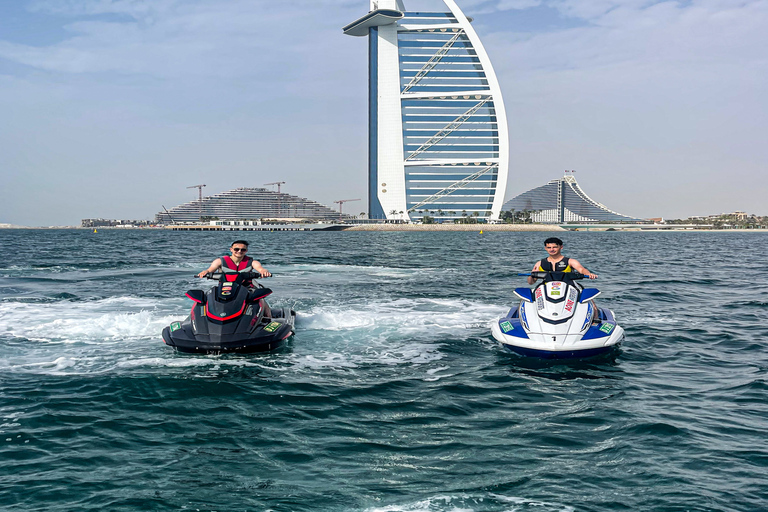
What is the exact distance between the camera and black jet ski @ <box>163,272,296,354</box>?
9.20 metres

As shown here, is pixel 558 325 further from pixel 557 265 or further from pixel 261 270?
pixel 261 270

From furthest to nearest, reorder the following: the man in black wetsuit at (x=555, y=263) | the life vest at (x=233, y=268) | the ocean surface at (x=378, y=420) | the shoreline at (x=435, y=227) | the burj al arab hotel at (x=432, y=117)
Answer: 1. the burj al arab hotel at (x=432, y=117)
2. the shoreline at (x=435, y=227)
3. the man in black wetsuit at (x=555, y=263)
4. the life vest at (x=233, y=268)
5. the ocean surface at (x=378, y=420)

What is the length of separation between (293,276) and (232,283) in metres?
14.4

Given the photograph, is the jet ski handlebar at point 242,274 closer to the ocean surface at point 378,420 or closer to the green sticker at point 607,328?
the ocean surface at point 378,420

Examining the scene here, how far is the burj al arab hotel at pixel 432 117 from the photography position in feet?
486

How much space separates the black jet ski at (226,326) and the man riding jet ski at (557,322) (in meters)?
3.97

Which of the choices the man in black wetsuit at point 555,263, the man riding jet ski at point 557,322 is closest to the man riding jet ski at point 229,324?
the man riding jet ski at point 557,322

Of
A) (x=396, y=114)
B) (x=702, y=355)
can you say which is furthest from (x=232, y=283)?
(x=396, y=114)

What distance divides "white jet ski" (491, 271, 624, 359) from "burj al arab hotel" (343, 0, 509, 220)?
5564 inches

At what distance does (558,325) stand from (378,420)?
13.0 feet

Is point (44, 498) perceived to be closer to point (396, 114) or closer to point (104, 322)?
point (104, 322)

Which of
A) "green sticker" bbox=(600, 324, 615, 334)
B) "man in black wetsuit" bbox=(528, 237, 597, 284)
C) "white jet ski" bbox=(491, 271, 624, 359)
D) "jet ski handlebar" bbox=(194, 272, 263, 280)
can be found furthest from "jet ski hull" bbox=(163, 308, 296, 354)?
"green sticker" bbox=(600, 324, 615, 334)

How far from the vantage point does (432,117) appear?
150 metres

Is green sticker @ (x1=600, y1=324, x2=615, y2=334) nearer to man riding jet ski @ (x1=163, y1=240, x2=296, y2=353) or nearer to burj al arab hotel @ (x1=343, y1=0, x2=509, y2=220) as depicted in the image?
man riding jet ski @ (x1=163, y1=240, x2=296, y2=353)
